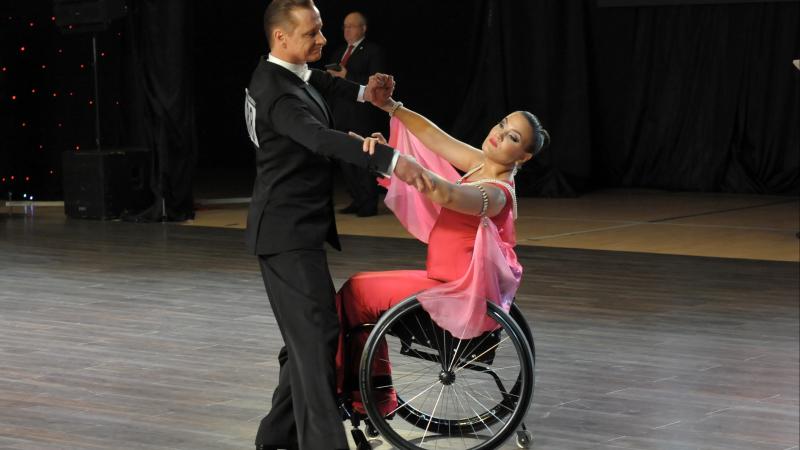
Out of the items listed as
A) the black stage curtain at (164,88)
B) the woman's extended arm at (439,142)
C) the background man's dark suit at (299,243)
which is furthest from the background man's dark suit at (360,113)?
the background man's dark suit at (299,243)

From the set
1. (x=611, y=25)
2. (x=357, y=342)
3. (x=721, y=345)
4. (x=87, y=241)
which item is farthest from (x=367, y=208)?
(x=357, y=342)

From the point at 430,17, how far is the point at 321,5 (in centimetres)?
114

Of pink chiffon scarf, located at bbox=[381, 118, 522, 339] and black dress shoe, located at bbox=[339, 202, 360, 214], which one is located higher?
pink chiffon scarf, located at bbox=[381, 118, 522, 339]

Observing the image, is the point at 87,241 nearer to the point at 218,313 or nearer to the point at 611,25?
the point at 218,313

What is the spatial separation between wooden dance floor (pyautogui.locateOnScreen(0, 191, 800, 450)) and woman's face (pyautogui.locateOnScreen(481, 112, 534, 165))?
816 mm

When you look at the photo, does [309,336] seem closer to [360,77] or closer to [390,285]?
[390,285]

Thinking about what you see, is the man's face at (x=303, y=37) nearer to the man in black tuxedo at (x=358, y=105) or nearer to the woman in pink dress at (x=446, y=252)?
the woman in pink dress at (x=446, y=252)

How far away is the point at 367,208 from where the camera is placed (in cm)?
936

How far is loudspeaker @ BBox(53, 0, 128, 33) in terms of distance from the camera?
8844 mm

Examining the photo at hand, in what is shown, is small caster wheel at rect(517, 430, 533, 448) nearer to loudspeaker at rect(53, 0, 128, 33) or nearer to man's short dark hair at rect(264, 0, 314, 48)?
man's short dark hair at rect(264, 0, 314, 48)

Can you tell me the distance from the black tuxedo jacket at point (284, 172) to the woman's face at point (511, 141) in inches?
18.9

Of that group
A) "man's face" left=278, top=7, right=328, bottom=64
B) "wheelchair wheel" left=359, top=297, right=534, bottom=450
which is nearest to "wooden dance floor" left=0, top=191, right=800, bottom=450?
"wheelchair wheel" left=359, top=297, right=534, bottom=450

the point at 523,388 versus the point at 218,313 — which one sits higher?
A: the point at 523,388

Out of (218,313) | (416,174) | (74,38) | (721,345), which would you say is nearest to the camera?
(416,174)
